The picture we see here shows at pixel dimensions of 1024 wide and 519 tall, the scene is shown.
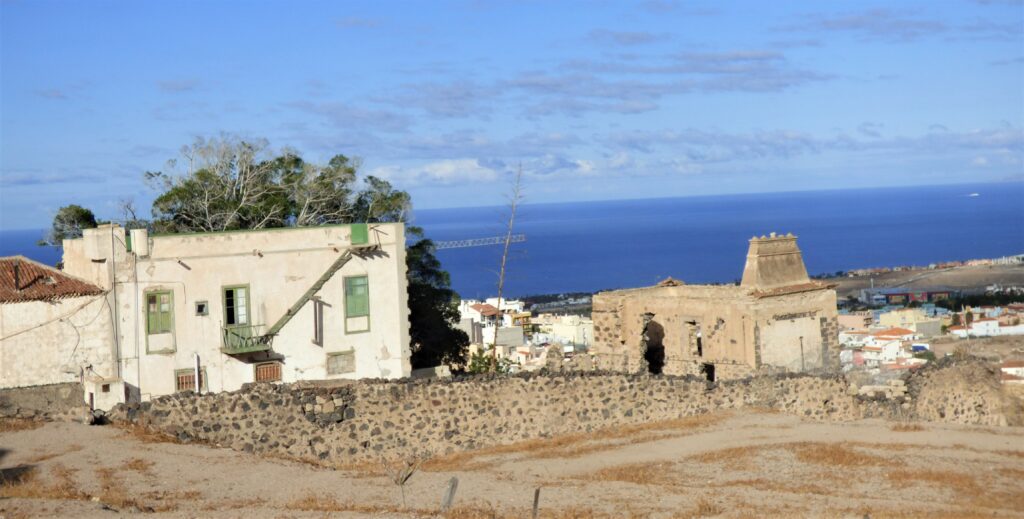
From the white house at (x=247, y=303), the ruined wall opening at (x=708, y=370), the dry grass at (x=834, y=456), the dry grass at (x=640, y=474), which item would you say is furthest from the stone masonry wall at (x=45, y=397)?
the ruined wall opening at (x=708, y=370)

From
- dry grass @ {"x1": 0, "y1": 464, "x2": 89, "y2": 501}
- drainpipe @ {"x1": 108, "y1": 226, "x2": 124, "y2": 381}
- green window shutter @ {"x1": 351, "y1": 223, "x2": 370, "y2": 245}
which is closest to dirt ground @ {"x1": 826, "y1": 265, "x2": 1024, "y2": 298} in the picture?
green window shutter @ {"x1": 351, "y1": 223, "x2": 370, "y2": 245}

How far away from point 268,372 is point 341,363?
1841 millimetres

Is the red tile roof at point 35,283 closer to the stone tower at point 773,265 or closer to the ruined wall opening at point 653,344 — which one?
the ruined wall opening at point 653,344

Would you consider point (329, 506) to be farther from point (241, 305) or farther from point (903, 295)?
point (903, 295)

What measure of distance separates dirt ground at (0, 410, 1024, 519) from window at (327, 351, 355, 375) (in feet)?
25.9

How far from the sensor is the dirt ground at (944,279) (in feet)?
346

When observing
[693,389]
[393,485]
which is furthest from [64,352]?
[693,389]

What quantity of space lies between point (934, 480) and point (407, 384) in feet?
31.3

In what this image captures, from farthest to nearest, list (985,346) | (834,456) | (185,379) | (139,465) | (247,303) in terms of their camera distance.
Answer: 1. (985,346)
2. (247,303)
3. (185,379)
4. (834,456)
5. (139,465)

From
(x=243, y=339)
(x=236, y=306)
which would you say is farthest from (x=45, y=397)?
(x=236, y=306)

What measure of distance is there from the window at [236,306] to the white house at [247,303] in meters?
0.02

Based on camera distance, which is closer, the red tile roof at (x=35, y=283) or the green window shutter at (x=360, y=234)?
the red tile roof at (x=35, y=283)

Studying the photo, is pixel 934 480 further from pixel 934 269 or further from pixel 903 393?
pixel 934 269

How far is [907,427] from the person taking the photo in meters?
22.6
